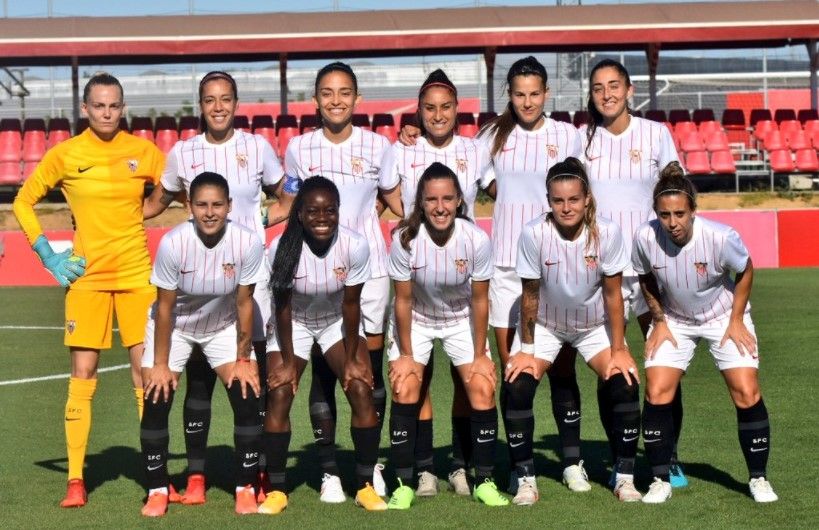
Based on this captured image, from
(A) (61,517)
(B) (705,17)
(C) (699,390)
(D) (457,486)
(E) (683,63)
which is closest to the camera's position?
(A) (61,517)

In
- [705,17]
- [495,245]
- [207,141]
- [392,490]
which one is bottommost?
[392,490]

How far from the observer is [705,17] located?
85.1ft

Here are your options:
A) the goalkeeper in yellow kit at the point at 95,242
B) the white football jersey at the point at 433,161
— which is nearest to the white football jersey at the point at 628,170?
the white football jersey at the point at 433,161

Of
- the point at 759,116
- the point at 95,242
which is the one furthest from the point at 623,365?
the point at 759,116

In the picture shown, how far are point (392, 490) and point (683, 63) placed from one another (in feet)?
139

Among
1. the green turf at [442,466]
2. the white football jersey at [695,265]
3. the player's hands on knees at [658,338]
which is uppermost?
the white football jersey at [695,265]

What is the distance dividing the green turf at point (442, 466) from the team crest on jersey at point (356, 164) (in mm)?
1687

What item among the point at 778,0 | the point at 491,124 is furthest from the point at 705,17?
the point at 491,124

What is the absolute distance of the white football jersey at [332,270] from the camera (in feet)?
21.5

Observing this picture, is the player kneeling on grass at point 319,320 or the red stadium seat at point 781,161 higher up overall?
the red stadium seat at point 781,161

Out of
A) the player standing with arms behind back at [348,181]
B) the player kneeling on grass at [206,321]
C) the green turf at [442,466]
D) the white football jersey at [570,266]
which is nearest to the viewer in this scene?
the green turf at [442,466]

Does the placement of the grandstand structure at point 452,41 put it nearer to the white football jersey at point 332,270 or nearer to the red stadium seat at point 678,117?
the red stadium seat at point 678,117

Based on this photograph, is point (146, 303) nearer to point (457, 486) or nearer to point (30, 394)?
point (457, 486)

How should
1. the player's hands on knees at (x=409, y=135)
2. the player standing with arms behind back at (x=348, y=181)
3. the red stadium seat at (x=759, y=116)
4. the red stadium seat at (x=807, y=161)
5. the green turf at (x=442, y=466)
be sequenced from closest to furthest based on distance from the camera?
the green turf at (x=442, y=466) → the player standing with arms behind back at (x=348, y=181) → the player's hands on knees at (x=409, y=135) → the red stadium seat at (x=807, y=161) → the red stadium seat at (x=759, y=116)
